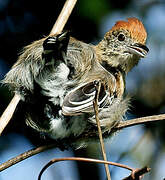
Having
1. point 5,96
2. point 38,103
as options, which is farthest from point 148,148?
point 5,96

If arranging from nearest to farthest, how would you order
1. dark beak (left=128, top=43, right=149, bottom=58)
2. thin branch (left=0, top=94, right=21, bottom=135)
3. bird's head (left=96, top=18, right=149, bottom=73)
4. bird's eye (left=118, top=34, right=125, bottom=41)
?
1. thin branch (left=0, top=94, right=21, bottom=135)
2. dark beak (left=128, top=43, right=149, bottom=58)
3. bird's head (left=96, top=18, right=149, bottom=73)
4. bird's eye (left=118, top=34, right=125, bottom=41)

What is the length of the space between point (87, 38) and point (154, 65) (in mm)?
950

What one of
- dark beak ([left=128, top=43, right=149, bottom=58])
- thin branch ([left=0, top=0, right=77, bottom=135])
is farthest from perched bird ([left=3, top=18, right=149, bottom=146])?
thin branch ([left=0, top=0, right=77, bottom=135])

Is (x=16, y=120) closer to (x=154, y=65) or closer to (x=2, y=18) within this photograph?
(x=2, y=18)

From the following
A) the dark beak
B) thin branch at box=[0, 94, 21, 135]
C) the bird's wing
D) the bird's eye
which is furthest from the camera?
the bird's eye

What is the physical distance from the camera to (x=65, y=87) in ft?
11.7

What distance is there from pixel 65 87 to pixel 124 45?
119 centimetres

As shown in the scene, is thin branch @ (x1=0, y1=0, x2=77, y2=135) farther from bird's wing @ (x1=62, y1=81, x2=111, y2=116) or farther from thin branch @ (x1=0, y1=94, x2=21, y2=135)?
bird's wing @ (x1=62, y1=81, x2=111, y2=116)

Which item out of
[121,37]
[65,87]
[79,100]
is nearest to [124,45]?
[121,37]

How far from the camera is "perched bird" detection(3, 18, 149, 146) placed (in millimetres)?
3377

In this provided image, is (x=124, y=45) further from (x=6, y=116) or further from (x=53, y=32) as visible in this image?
(x=6, y=116)

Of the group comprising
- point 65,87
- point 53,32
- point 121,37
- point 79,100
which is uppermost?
point 53,32

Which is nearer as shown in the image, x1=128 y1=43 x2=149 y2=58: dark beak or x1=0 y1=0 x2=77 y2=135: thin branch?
x1=0 y1=0 x2=77 y2=135: thin branch

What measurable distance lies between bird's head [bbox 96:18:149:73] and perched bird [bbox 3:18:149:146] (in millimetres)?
24
